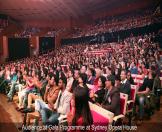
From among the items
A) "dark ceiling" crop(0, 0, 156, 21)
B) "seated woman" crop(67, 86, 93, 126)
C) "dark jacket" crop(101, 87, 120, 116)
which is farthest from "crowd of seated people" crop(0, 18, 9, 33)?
"seated woman" crop(67, 86, 93, 126)

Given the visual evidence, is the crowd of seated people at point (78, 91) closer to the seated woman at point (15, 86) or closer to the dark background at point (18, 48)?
the seated woman at point (15, 86)

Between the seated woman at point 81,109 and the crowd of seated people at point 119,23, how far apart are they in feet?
31.3

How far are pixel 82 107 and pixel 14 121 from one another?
2933 millimetres

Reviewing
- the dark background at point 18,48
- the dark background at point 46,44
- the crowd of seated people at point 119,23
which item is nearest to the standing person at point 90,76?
the crowd of seated people at point 119,23

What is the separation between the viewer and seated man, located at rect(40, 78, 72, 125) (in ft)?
12.0

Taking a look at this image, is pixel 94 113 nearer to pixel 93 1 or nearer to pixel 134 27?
pixel 134 27

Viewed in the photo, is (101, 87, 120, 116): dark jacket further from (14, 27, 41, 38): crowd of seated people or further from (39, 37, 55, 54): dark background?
(14, 27, 41, 38): crowd of seated people

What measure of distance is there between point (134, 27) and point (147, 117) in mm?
7906

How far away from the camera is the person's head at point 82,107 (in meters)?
2.73

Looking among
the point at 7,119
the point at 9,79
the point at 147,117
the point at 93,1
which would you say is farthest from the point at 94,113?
the point at 93,1

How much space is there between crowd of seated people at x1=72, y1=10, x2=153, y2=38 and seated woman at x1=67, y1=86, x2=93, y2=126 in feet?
31.3

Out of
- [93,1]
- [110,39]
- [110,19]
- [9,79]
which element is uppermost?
[93,1]

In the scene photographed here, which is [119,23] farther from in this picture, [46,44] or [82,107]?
[82,107]

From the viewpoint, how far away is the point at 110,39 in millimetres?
12445
